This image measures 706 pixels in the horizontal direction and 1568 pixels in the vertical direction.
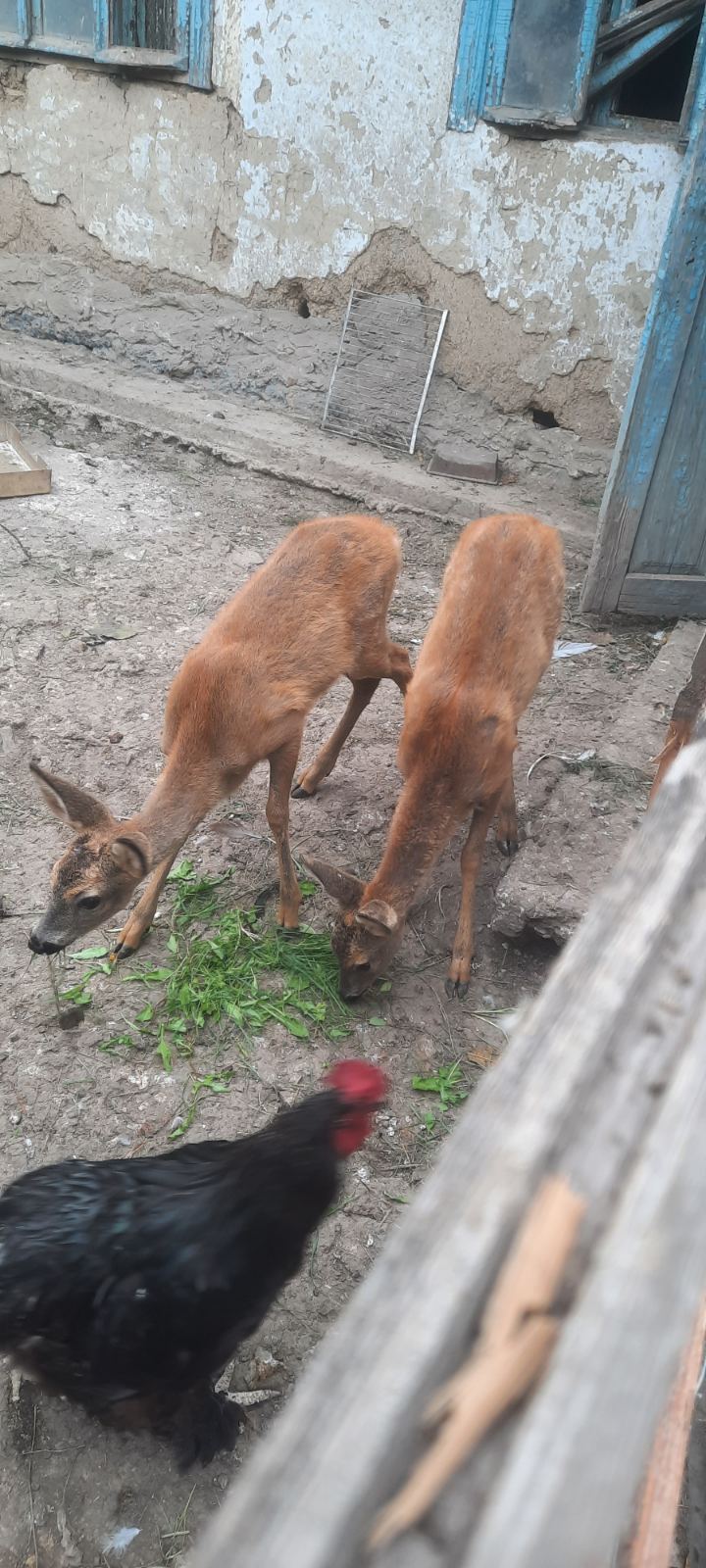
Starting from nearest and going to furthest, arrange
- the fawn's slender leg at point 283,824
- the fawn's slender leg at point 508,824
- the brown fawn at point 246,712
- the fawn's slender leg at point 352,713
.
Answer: the brown fawn at point 246,712 → the fawn's slender leg at point 283,824 → the fawn's slender leg at point 508,824 → the fawn's slender leg at point 352,713

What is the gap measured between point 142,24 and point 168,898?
8191 mm

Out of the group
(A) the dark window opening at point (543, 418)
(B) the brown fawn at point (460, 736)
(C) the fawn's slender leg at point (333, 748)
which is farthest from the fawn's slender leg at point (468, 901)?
(A) the dark window opening at point (543, 418)

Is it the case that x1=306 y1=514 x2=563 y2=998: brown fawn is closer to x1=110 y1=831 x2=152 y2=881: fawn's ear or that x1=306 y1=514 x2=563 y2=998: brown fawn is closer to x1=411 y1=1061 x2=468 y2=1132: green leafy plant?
x1=411 y1=1061 x2=468 y2=1132: green leafy plant

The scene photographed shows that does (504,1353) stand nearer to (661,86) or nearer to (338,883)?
(338,883)

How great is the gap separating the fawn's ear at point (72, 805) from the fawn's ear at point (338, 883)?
0.81 meters

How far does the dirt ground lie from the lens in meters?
2.87

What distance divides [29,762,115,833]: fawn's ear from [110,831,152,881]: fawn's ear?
13cm

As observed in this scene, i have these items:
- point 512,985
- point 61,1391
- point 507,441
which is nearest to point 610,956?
point 61,1391

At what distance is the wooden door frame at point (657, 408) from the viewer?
607 cm

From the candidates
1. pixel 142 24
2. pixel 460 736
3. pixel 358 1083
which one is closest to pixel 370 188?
pixel 142 24

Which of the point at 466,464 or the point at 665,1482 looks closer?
the point at 665,1482

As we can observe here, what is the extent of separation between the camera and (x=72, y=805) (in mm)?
3959

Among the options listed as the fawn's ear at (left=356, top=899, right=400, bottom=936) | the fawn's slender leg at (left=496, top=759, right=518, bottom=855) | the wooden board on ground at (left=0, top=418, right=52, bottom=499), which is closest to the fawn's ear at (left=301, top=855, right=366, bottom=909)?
the fawn's ear at (left=356, top=899, right=400, bottom=936)

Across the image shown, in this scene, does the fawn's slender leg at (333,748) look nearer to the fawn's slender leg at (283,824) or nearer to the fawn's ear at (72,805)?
the fawn's slender leg at (283,824)
